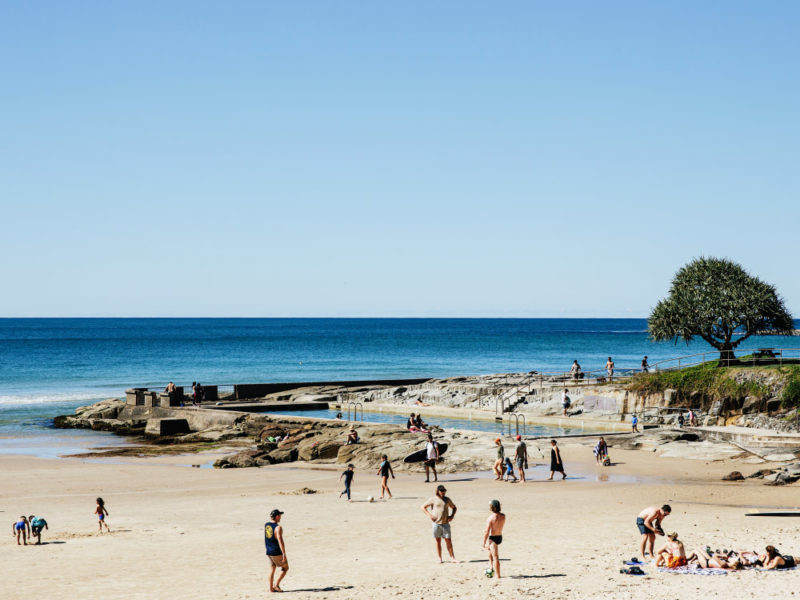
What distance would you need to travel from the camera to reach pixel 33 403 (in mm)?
69812

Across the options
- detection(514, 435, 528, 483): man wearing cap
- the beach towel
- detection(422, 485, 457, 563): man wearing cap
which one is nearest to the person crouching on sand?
the beach towel

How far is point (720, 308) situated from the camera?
50.8m

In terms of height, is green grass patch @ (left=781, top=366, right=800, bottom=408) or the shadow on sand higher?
green grass patch @ (left=781, top=366, right=800, bottom=408)

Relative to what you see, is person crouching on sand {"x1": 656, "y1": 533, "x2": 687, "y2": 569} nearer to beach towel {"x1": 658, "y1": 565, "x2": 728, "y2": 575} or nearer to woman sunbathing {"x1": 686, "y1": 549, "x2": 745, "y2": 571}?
beach towel {"x1": 658, "y1": 565, "x2": 728, "y2": 575}

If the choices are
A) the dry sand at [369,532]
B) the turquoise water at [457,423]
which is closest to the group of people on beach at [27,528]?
the dry sand at [369,532]

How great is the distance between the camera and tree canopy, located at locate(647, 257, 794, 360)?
50781mm

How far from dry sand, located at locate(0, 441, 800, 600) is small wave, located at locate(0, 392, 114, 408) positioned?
3721 centimetres

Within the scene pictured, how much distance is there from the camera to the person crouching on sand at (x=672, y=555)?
1733cm

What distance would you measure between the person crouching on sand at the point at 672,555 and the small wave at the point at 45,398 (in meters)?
61.4

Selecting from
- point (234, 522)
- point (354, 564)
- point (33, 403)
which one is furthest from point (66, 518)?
point (33, 403)

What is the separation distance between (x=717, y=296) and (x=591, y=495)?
1083 inches

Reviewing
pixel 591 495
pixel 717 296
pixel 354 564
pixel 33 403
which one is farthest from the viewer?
pixel 33 403

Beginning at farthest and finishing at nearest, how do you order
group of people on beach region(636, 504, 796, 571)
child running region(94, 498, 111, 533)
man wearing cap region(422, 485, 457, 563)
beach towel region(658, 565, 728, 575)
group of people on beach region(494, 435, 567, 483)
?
1. group of people on beach region(494, 435, 567, 483)
2. child running region(94, 498, 111, 533)
3. man wearing cap region(422, 485, 457, 563)
4. group of people on beach region(636, 504, 796, 571)
5. beach towel region(658, 565, 728, 575)

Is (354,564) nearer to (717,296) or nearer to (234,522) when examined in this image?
(234,522)
